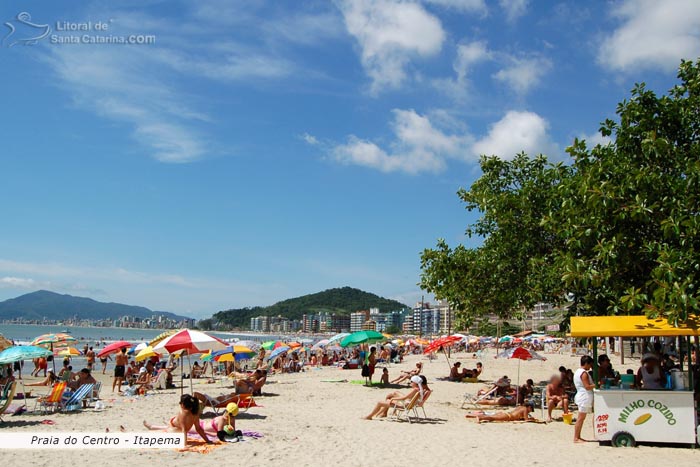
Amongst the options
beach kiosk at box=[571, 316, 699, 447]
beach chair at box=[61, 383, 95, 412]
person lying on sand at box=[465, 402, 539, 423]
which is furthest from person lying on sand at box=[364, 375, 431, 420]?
beach chair at box=[61, 383, 95, 412]

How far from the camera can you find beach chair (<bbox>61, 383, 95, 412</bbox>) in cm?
1254

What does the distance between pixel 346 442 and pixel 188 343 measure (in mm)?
4105

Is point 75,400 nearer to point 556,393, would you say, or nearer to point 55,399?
point 55,399

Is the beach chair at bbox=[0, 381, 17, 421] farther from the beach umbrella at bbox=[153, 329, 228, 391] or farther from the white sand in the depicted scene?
the beach umbrella at bbox=[153, 329, 228, 391]

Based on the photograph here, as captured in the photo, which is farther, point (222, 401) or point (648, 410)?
point (222, 401)

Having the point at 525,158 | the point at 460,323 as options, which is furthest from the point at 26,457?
the point at 525,158

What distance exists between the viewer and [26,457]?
7.71 m

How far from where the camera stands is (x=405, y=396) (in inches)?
456

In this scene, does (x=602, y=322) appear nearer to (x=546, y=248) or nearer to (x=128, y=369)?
(x=546, y=248)

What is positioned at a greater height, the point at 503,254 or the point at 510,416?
the point at 503,254

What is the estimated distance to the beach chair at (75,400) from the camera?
12539 millimetres

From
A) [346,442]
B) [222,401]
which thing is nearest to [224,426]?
[346,442]

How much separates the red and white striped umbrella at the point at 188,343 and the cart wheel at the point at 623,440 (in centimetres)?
722

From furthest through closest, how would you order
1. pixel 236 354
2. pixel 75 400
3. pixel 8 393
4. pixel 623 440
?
pixel 236 354
pixel 75 400
pixel 8 393
pixel 623 440
